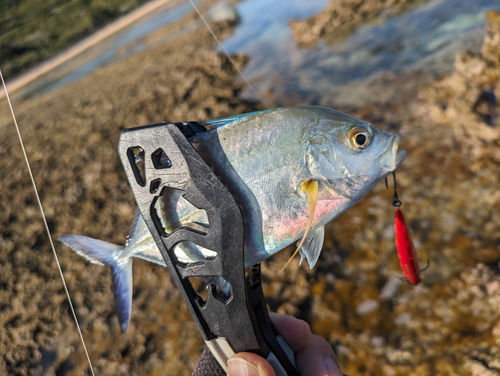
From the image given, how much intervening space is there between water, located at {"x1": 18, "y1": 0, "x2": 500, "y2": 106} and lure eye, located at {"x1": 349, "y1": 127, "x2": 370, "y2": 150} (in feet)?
13.8

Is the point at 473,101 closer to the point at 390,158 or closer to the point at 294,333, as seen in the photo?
the point at 390,158

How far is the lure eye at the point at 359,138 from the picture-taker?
1.16 m

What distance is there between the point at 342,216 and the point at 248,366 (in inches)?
102

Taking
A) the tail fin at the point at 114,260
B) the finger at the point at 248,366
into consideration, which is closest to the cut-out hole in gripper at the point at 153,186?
the tail fin at the point at 114,260

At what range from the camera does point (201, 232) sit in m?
1.17

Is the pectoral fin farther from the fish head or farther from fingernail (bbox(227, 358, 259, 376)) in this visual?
fingernail (bbox(227, 358, 259, 376))

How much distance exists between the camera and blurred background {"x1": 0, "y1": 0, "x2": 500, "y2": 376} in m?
2.63

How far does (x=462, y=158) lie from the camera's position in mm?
3520

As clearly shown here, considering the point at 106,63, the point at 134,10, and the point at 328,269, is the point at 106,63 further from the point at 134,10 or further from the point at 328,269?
the point at 134,10

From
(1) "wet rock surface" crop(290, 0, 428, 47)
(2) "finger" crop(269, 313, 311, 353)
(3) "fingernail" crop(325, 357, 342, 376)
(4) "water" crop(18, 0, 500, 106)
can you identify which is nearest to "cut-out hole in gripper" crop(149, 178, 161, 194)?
(2) "finger" crop(269, 313, 311, 353)

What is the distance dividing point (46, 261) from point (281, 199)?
4031 millimetres

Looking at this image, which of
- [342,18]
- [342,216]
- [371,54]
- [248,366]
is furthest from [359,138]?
[342,18]

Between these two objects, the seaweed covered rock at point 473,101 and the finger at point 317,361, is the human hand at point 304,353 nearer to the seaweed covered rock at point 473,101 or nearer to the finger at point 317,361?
the finger at point 317,361

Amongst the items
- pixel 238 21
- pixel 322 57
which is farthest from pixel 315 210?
pixel 238 21
